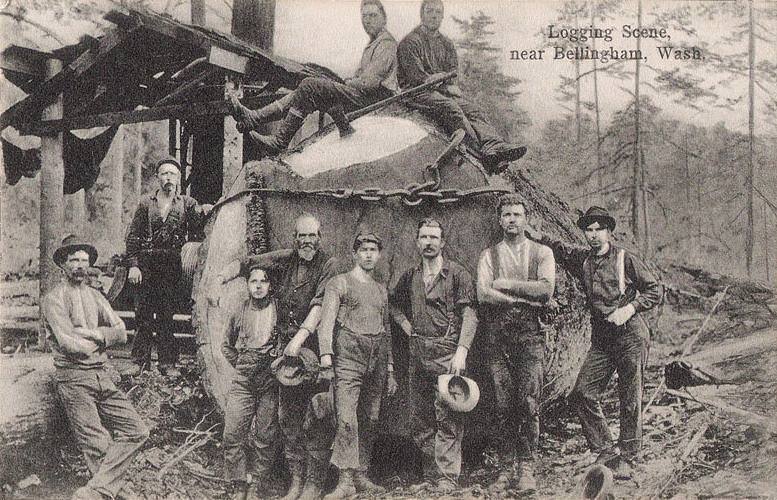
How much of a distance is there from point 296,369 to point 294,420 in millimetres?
395

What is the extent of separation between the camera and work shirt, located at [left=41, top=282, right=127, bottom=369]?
571 cm

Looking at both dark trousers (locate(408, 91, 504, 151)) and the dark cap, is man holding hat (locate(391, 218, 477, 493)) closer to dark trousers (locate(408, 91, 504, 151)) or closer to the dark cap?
the dark cap

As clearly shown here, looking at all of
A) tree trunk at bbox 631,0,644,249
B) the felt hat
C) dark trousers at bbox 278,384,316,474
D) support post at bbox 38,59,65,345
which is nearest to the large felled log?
dark trousers at bbox 278,384,316,474

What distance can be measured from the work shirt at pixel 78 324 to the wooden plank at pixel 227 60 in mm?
1964

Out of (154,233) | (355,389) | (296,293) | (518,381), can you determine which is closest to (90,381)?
(154,233)

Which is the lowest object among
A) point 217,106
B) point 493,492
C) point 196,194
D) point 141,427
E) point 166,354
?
point 493,492

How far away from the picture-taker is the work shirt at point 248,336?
5461 millimetres

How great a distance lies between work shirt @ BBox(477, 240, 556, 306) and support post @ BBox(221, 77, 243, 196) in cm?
201

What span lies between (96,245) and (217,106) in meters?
1.46

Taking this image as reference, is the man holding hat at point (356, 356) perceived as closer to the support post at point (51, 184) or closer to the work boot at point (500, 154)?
the work boot at point (500, 154)

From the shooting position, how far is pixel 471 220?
574cm

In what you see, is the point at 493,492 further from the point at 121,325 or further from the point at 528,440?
the point at 121,325

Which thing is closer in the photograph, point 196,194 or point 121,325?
point 121,325

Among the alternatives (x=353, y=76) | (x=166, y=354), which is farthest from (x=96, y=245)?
(x=353, y=76)
